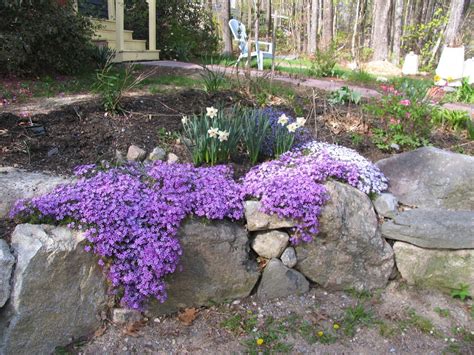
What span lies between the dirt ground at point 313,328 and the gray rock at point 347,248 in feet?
0.36

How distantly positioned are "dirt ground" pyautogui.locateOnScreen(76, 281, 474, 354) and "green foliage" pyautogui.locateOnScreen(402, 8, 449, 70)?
11.1 metres

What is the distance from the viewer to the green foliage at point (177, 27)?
395 inches

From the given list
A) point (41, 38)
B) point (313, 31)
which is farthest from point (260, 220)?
point (313, 31)

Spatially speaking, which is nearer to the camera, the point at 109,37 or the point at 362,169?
the point at 362,169

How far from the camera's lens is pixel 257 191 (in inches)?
103

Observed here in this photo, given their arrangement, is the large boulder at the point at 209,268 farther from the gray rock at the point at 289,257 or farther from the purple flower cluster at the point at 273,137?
the purple flower cluster at the point at 273,137

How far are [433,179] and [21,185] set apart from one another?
2.78 metres

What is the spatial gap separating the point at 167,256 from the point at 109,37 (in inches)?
304

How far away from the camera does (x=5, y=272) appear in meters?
1.98

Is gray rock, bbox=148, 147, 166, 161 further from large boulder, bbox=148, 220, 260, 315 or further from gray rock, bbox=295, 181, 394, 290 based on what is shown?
gray rock, bbox=295, 181, 394, 290

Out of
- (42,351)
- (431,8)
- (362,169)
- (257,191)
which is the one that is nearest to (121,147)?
(257,191)

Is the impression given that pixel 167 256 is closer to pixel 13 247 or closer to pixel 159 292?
pixel 159 292

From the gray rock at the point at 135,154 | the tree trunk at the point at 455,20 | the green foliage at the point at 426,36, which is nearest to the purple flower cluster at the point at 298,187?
the gray rock at the point at 135,154

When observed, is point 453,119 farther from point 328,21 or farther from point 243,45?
point 328,21
